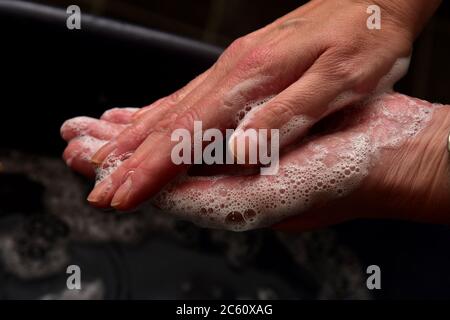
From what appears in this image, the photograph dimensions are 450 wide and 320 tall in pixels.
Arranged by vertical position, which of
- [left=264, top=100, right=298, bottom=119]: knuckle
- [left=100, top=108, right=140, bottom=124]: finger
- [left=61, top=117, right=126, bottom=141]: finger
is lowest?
[left=264, top=100, right=298, bottom=119]: knuckle

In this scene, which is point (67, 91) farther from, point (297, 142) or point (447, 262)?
point (447, 262)

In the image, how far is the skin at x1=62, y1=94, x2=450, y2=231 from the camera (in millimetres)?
602

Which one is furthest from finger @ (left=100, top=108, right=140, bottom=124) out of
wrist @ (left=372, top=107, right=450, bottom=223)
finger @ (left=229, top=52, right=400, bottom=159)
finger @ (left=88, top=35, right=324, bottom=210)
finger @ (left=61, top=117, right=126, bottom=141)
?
wrist @ (left=372, top=107, right=450, bottom=223)

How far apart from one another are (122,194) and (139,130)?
0.38 feet

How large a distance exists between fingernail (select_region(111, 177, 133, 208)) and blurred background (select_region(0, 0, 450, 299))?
0.38 metres

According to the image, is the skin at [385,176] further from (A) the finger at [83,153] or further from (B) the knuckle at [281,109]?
(A) the finger at [83,153]

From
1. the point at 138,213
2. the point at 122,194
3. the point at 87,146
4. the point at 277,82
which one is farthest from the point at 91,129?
the point at 138,213

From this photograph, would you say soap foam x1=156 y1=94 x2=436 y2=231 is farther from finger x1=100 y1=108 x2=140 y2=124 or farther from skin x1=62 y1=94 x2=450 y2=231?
finger x1=100 y1=108 x2=140 y2=124

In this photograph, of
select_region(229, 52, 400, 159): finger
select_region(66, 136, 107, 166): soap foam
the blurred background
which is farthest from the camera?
the blurred background

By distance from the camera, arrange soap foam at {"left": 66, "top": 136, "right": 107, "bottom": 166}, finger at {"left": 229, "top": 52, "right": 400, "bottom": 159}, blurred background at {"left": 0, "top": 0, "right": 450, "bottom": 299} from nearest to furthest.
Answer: finger at {"left": 229, "top": 52, "right": 400, "bottom": 159} < soap foam at {"left": 66, "top": 136, "right": 107, "bottom": 166} < blurred background at {"left": 0, "top": 0, "right": 450, "bottom": 299}

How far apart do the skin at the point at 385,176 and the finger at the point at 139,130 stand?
0.10 metres

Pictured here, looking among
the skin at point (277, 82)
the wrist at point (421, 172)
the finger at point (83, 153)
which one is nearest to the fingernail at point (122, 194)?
the skin at point (277, 82)

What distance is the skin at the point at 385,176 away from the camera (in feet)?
1.97

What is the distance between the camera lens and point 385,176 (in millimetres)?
620
